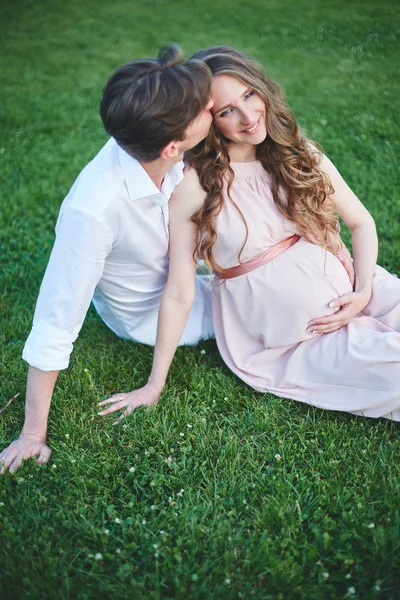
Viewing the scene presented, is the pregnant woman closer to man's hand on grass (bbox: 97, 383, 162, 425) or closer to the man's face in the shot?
man's hand on grass (bbox: 97, 383, 162, 425)

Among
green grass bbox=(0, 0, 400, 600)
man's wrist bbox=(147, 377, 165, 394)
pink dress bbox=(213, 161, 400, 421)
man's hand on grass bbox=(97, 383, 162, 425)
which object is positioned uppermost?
pink dress bbox=(213, 161, 400, 421)

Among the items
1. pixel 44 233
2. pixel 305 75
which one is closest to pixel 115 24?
pixel 305 75

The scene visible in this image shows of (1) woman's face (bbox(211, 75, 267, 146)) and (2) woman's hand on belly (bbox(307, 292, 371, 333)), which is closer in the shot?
Result: (1) woman's face (bbox(211, 75, 267, 146))

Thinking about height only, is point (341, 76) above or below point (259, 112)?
below

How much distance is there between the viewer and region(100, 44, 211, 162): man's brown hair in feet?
8.43

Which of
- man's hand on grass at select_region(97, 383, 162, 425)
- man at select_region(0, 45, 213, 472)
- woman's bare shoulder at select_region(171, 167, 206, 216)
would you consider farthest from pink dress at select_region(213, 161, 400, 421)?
man's hand on grass at select_region(97, 383, 162, 425)

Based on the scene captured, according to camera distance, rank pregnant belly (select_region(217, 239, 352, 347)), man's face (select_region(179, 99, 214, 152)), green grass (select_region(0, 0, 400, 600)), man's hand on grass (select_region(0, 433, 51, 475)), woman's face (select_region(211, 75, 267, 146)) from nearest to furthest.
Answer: green grass (select_region(0, 0, 400, 600))
man's face (select_region(179, 99, 214, 152))
woman's face (select_region(211, 75, 267, 146))
man's hand on grass (select_region(0, 433, 51, 475))
pregnant belly (select_region(217, 239, 352, 347))

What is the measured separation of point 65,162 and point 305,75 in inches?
152

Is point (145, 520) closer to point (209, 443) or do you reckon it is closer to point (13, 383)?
point (209, 443)

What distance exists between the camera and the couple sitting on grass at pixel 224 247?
8.98 ft

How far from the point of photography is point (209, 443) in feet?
10.1

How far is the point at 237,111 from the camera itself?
2875 millimetres

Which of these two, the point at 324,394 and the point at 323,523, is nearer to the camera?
the point at 323,523

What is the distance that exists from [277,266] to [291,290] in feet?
0.50
